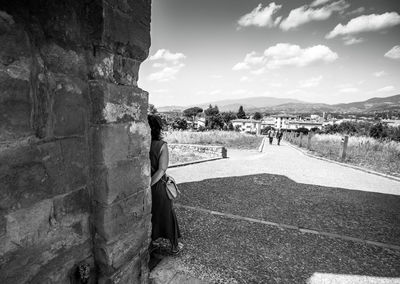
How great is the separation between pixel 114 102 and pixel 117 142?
1.10 feet

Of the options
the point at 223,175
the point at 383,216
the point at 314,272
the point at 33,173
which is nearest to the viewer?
the point at 33,173

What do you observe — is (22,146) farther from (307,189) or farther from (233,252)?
(307,189)

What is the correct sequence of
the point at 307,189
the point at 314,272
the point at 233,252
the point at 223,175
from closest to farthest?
the point at 314,272 → the point at 233,252 → the point at 307,189 → the point at 223,175

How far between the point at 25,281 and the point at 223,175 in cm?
671

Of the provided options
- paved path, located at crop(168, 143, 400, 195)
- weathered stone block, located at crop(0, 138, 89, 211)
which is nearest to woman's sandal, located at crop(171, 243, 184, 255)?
weathered stone block, located at crop(0, 138, 89, 211)

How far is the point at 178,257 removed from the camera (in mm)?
3027

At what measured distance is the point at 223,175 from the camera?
310 inches

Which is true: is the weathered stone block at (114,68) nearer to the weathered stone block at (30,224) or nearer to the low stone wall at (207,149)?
the weathered stone block at (30,224)

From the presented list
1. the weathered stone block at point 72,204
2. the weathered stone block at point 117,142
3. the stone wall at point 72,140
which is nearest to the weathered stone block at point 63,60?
the stone wall at point 72,140

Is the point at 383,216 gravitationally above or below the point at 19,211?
below

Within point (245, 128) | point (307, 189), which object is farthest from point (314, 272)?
point (245, 128)

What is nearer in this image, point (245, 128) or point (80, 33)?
point (80, 33)

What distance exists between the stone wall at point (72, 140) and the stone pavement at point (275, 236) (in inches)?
43.7

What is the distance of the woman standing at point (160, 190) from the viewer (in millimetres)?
2812
